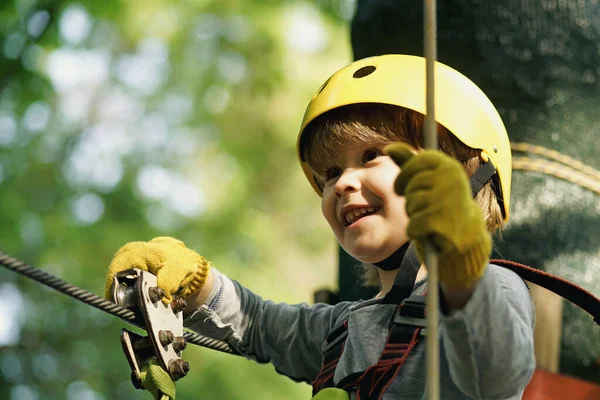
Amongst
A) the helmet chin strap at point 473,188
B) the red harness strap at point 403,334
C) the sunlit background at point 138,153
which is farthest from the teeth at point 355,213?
the sunlit background at point 138,153

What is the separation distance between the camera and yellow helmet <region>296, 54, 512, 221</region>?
2889 millimetres

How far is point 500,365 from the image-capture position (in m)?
2.15

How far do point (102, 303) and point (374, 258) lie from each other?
769mm

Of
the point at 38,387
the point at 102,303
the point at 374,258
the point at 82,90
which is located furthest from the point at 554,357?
the point at 82,90

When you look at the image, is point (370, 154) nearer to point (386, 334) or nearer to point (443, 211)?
point (386, 334)

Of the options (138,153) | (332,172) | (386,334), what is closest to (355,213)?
(332,172)

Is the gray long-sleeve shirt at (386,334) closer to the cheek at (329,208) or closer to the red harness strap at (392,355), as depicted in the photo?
the red harness strap at (392,355)

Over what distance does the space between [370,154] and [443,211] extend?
942mm

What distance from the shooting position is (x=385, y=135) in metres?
2.87

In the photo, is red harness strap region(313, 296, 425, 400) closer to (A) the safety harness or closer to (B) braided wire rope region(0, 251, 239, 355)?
(A) the safety harness

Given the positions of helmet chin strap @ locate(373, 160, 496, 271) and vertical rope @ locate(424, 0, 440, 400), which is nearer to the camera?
vertical rope @ locate(424, 0, 440, 400)

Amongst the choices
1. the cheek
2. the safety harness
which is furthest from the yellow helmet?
the safety harness

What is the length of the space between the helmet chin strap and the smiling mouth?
13 cm

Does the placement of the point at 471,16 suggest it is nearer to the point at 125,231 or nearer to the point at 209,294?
the point at 209,294
